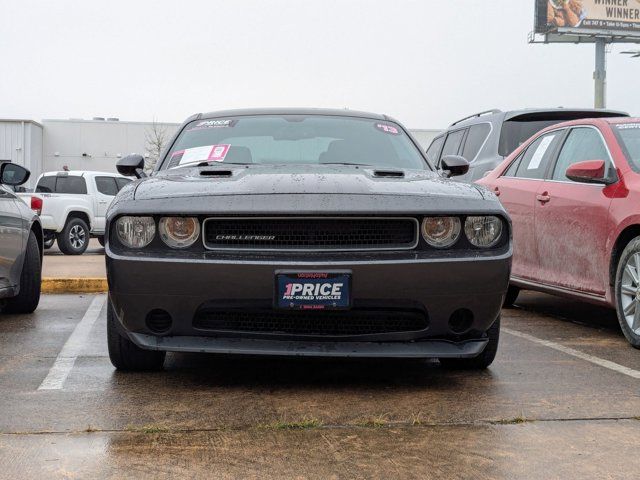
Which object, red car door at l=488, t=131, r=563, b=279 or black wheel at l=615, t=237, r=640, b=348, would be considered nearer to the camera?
black wheel at l=615, t=237, r=640, b=348

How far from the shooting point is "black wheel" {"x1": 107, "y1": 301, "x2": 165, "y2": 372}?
4.38 m

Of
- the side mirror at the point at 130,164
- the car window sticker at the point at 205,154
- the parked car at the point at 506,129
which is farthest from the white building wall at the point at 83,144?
the car window sticker at the point at 205,154

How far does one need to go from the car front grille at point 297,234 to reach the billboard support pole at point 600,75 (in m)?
52.7

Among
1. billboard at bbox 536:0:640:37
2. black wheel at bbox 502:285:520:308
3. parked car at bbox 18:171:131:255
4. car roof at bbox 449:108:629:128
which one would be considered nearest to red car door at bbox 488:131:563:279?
black wheel at bbox 502:285:520:308

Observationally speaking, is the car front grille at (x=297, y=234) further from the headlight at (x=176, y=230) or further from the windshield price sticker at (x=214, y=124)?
the windshield price sticker at (x=214, y=124)

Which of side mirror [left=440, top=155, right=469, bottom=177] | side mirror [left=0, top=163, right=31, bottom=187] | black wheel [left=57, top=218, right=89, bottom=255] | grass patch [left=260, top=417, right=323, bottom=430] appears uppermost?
side mirror [left=440, top=155, right=469, bottom=177]

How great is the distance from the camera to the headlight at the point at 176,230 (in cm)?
401

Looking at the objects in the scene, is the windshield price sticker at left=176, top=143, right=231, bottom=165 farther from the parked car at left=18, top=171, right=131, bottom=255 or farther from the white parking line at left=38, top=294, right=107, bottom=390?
the parked car at left=18, top=171, right=131, bottom=255

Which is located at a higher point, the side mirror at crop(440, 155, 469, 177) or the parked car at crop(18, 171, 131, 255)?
the side mirror at crop(440, 155, 469, 177)

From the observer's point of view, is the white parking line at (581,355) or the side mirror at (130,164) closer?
the white parking line at (581,355)

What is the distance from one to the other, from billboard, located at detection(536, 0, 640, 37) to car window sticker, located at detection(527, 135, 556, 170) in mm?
51039

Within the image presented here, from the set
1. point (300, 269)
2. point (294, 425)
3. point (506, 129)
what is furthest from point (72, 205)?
point (294, 425)

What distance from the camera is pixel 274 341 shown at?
405 centimetres

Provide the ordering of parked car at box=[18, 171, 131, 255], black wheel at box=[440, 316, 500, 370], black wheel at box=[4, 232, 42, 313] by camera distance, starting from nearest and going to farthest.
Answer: black wheel at box=[440, 316, 500, 370] < black wheel at box=[4, 232, 42, 313] < parked car at box=[18, 171, 131, 255]
